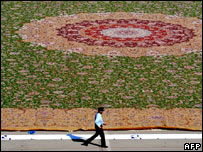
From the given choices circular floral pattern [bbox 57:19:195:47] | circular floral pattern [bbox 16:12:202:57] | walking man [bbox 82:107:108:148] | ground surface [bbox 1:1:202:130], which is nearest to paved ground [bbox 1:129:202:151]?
walking man [bbox 82:107:108:148]

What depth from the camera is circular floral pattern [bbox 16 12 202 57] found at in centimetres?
3077

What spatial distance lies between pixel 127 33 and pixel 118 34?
1.68ft

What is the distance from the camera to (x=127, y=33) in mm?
33188

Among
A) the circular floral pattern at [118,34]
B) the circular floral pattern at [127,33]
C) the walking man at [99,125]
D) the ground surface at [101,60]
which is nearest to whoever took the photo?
the walking man at [99,125]

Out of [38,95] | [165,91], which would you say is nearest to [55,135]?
[38,95]

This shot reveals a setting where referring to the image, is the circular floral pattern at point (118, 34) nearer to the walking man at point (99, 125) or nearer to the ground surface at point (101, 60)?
the ground surface at point (101, 60)

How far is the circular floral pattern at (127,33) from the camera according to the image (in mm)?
31859

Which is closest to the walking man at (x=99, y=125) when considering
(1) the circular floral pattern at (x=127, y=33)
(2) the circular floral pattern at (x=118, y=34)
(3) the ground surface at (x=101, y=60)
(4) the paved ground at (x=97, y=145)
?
(4) the paved ground at (x=97, y=145)

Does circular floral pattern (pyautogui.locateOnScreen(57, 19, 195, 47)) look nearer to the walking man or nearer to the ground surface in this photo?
the ground surface

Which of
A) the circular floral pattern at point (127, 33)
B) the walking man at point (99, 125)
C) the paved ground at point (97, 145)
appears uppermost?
the circular floral pattern at point (127, 33)

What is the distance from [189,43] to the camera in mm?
31938

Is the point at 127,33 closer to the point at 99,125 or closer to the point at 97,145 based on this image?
the point at 97,145

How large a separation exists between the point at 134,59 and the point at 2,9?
35.7 feet

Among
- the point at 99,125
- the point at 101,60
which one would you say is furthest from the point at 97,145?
the point at 101,60
